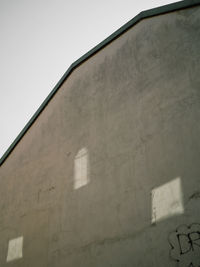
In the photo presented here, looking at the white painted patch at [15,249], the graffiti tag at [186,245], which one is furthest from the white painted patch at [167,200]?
the white painted patch at [15,249]

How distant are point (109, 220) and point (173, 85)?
2.68 m

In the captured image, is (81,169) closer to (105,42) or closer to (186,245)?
(186,245)

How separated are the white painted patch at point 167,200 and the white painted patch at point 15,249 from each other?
12.7 ft

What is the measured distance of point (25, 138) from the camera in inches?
323

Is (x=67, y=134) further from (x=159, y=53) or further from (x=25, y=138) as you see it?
(x=159, y=53)

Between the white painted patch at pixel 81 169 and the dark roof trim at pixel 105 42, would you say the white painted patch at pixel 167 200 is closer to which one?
the white painted patch at pixel 81 169

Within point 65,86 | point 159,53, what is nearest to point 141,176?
point 159,53

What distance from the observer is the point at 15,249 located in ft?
21.8

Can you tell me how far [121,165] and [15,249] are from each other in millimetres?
3754

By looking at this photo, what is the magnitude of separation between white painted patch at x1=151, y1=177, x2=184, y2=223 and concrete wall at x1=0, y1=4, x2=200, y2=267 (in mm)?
15

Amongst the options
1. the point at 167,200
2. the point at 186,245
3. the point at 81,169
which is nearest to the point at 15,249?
the point at 81,169

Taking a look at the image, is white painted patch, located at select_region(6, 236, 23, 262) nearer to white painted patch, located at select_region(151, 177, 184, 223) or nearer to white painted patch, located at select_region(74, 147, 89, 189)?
white painted patch, located at select_region(74, 147, 89, 189)

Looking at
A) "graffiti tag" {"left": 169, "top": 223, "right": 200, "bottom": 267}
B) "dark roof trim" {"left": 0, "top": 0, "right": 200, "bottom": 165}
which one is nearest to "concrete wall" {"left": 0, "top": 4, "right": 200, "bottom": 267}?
"graffiti tag" {"left": 169, "top": 223, "right": 200, "bottom": 267}

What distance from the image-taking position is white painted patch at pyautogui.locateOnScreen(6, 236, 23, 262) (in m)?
6.47
